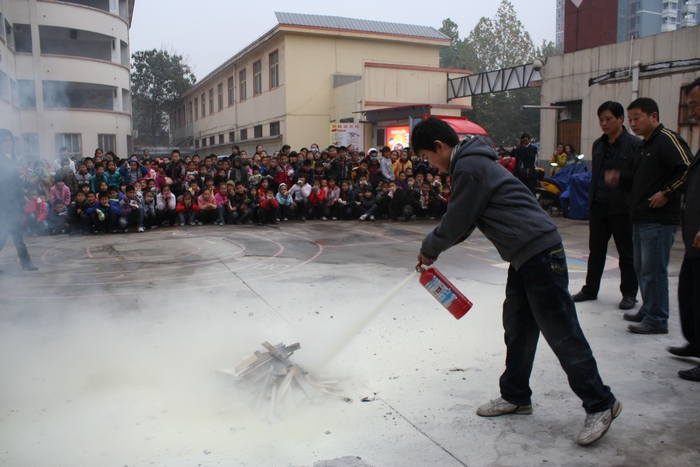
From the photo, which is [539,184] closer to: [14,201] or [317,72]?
[14,201]

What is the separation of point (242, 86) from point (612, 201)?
93.1 feet

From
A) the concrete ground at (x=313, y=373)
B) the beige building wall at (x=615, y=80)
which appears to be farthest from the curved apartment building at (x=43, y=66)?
the beige building wall at (x=615, y=80)

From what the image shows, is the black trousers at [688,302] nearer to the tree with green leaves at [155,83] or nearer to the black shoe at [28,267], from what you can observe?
the black shoe at [28,267]

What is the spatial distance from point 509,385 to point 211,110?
37.4 m

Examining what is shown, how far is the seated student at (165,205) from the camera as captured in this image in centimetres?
1114

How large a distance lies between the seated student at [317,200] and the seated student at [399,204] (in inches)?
61.5

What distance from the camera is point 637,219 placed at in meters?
4.11

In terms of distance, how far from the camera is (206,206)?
11.5 metres

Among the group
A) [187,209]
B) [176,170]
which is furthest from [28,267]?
[176,170]

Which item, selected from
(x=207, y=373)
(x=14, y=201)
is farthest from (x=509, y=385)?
(x=14, y=201)

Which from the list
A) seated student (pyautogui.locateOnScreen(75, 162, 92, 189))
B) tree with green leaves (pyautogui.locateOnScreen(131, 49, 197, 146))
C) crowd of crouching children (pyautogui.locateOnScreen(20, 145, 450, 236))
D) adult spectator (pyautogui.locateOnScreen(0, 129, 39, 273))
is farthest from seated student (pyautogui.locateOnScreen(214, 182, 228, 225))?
tree with green leaves (pyautogui.locateOnScreen(131, 49, 197, 146))

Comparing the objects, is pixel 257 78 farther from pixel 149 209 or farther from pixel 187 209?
pixel 149 209

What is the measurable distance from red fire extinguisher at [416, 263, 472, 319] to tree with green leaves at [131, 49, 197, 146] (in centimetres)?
4808

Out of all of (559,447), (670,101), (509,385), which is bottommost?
(559,447)
